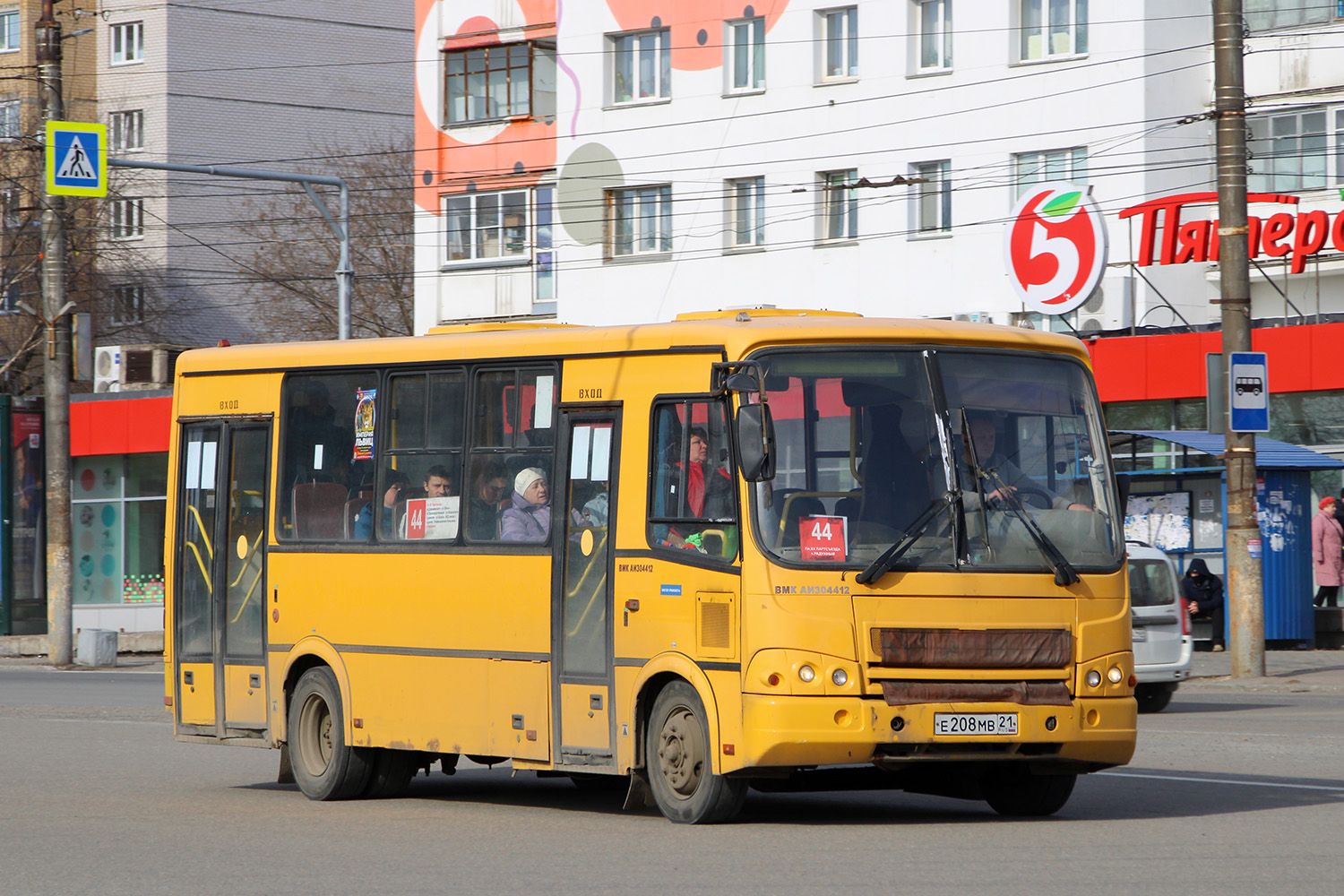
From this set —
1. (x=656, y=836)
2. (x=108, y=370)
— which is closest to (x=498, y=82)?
(x=108, y=370)

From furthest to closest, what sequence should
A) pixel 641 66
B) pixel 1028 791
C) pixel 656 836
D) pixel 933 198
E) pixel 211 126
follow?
pixel 211 126 → pixel 641 66 → pixel 933 198 → pixel 1028 791 → pixel 656 836

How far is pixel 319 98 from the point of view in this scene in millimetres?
67000

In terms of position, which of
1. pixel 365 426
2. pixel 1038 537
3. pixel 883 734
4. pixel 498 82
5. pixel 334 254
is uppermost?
pixel 498 82

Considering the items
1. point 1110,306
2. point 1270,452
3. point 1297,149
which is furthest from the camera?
point 1297,149

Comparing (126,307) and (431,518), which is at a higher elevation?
(126,307)

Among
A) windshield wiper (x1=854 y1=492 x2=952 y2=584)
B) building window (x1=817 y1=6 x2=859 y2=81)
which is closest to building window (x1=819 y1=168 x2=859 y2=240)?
building window (x1=817 y1=6 x2=859 y2=81)

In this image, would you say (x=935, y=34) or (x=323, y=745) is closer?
(x=323, y=745)

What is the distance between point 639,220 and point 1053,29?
1067 centimetres

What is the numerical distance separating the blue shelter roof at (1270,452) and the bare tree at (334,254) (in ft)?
122

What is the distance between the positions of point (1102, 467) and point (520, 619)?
3.27 meters

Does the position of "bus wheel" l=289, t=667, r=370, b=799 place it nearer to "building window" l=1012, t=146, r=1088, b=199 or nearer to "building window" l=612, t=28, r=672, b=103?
"building window" l=1012, t=146, r=1088, b=199

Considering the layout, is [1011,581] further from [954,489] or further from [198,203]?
[198,203]

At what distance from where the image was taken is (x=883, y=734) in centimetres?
1024

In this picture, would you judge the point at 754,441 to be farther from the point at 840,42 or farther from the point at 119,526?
the point at 119,526
